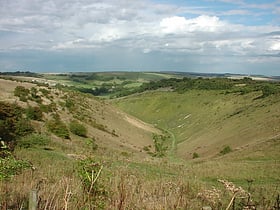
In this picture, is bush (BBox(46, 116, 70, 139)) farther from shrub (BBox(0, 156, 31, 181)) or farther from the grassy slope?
shrub (BBox(0, 156, 31, 181))

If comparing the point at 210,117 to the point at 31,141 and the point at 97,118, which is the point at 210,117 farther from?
the point at 31,141

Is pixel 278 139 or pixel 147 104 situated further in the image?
pixel 147 104

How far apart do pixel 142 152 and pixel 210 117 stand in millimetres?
35207

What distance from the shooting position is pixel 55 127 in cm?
4859

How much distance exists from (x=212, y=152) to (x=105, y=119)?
109 feet

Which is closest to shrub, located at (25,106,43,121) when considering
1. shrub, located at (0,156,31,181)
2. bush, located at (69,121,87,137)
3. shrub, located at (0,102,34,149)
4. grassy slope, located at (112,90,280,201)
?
bush, located at (69,121,87,137)

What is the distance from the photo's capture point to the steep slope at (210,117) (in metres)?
53.2

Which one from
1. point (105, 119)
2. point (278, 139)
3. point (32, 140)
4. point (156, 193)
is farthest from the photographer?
point (105, 119)

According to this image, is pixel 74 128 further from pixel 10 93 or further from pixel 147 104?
pixel 147 104

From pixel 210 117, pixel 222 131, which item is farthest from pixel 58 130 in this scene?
pixel 210 117

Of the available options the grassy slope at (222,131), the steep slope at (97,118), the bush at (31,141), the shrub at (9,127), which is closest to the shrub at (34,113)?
the steep slope at (97,118)

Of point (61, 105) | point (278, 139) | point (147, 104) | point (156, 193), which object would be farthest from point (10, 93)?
point (147, 104)

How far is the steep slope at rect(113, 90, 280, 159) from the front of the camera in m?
53.2

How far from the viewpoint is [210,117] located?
9219cm
